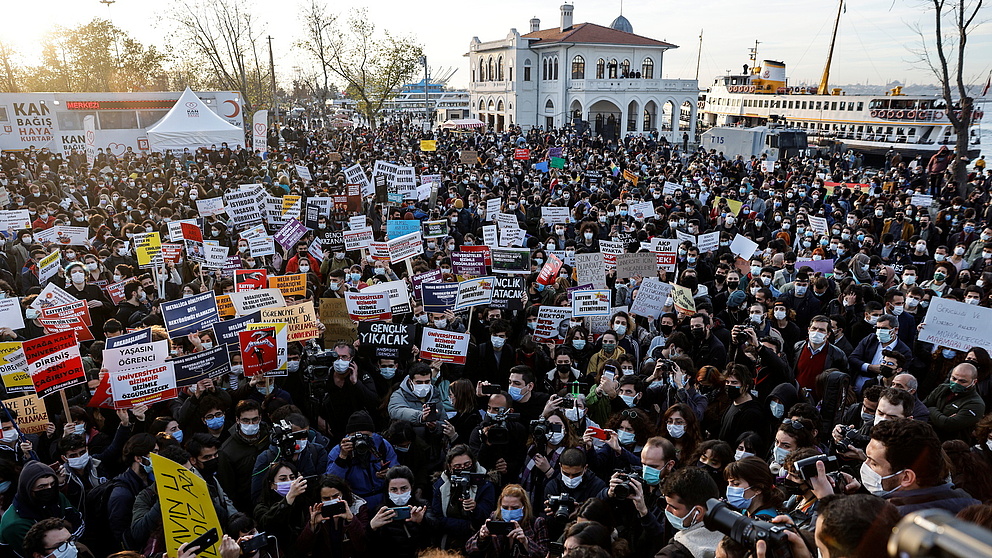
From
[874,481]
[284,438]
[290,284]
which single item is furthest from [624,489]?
[290,284]

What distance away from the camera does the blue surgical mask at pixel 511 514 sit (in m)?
4.21

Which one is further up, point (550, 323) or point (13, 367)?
point (13, 367)

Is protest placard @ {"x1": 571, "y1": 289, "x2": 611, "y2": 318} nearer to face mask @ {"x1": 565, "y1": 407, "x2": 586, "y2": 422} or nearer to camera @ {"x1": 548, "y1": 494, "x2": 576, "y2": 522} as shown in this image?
face mask @ {"x1": 565, "y1": 407, "x2": 586, "y2": 422}

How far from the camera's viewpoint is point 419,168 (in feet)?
81.0

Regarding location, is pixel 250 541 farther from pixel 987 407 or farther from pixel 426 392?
pixel 987 407

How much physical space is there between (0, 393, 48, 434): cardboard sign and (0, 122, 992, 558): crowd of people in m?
0.07

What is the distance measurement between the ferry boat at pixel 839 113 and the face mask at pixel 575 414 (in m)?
34.0

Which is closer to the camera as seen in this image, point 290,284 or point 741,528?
point 741,528

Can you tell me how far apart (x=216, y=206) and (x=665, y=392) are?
Answer: 11.3 m

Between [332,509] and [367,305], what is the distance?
3.86 m

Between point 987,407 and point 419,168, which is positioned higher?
point 419,168

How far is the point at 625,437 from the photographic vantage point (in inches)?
211

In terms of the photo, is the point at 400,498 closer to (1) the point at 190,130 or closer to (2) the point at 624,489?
(2) the point at 624,489

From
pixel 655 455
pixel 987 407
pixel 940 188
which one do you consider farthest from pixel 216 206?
pixel 940 188
